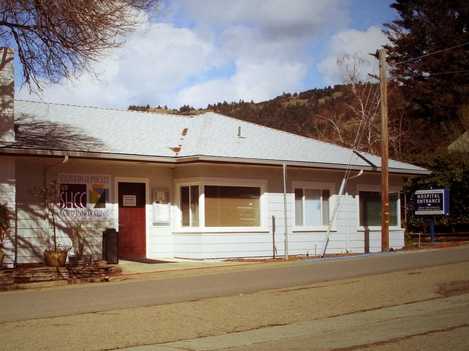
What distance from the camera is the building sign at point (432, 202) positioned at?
25.1m

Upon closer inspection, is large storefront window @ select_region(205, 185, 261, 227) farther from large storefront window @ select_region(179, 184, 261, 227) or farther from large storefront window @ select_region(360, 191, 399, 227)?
large storefront window @ select_region(360, 191, 399, 227)

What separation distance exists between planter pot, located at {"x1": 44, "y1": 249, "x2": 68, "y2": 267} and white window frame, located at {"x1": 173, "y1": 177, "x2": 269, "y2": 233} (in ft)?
14.7

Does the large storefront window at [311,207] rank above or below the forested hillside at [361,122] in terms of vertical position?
below

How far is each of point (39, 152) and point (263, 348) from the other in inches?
403

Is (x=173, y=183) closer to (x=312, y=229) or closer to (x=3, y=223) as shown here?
(x=312, y=229)

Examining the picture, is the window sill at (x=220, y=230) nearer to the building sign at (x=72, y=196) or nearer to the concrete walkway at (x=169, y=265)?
the concrete walkway at (x=169, y=265)

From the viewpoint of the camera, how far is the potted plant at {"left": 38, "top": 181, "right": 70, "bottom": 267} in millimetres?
16641

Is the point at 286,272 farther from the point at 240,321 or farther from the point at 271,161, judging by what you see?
the point at 240,321

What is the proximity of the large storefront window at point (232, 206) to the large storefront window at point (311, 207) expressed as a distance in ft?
5.53

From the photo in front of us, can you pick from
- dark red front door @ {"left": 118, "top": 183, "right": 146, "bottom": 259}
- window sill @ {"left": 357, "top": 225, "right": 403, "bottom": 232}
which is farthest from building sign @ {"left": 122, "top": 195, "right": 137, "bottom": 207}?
window sill @ {"left": 357, "top": 225, "right": 403, "bottom": 232}

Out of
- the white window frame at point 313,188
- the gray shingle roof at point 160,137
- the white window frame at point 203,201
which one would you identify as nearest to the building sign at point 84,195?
the gray shingle roof at point 160,137

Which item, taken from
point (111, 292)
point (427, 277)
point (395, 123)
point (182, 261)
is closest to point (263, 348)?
point (111, 292)

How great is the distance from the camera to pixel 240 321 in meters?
10.4

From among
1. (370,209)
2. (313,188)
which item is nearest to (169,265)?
(313,188)
